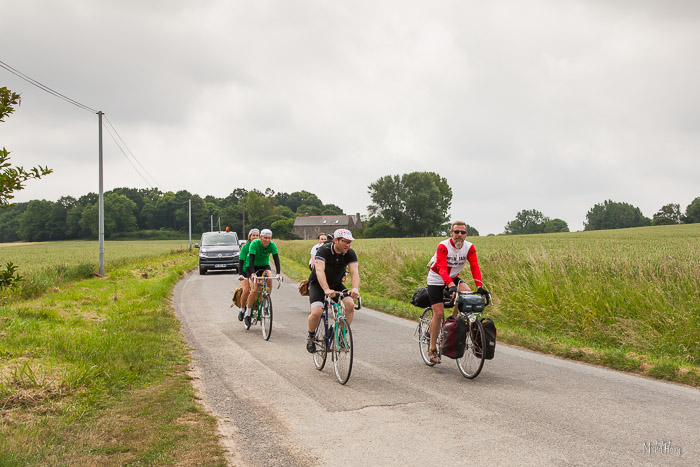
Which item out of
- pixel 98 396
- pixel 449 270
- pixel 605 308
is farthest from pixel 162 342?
pixel 605 308

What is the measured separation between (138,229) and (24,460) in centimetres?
12520

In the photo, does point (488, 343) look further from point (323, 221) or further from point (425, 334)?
point (323, 221)

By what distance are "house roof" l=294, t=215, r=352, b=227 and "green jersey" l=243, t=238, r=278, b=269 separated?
121 m

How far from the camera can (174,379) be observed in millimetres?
6570

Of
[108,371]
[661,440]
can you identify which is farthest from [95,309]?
[661,440]

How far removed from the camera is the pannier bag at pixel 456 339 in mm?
6758

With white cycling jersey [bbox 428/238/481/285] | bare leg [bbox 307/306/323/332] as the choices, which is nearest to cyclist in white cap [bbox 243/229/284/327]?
bare leg [bbox 307/306/323/332]

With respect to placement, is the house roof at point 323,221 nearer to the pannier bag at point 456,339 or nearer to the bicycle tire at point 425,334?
the bicycle tire at point 425,334

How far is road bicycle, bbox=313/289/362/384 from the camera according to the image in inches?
257

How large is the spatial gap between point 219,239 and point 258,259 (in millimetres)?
18608

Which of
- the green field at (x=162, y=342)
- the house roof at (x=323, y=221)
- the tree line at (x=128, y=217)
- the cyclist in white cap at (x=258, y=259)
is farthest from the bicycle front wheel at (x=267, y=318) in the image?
Result: the house roof at (x=323, y=221)

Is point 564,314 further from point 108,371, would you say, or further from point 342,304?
point 108,371

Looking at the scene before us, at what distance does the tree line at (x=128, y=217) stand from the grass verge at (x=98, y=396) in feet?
333

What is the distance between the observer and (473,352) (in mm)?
6758
